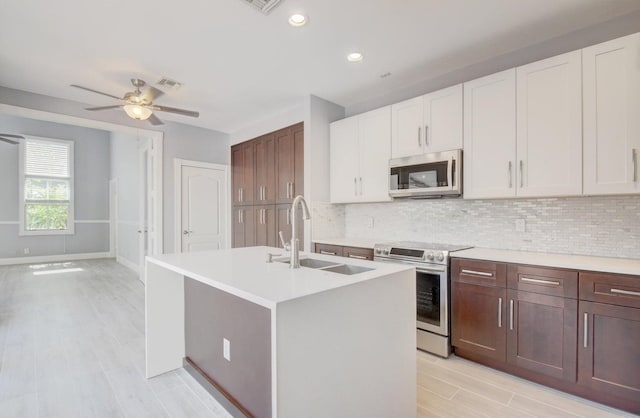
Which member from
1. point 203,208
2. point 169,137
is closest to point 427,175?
point 203,208

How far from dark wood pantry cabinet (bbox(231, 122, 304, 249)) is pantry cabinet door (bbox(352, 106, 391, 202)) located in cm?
79

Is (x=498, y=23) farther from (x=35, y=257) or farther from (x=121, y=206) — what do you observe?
(x=35, y=257)

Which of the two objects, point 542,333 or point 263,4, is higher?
point 263,4

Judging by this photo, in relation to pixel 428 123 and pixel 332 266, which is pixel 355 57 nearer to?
pixel 428 123

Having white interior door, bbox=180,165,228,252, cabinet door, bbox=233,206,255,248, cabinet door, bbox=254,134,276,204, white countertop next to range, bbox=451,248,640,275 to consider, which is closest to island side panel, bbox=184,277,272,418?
white countertop next to range, bbox=451,248,640,275

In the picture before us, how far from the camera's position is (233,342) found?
73.7 inches

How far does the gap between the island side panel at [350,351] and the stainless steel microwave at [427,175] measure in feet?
4.42

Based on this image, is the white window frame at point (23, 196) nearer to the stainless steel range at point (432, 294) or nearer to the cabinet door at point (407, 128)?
the cabinet door at point (407, 128)

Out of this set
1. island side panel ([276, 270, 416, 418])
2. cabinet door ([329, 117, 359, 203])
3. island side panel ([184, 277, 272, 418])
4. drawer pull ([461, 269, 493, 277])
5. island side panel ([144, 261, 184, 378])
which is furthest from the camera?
cabinet door ([329, 117, 359, 203])

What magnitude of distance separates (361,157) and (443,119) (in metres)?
1.01

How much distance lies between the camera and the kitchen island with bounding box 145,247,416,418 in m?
1.19

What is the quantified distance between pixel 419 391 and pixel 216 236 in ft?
Answer: 13.3

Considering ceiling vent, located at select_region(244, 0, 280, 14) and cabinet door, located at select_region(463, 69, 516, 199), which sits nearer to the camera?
ceiling vent, located at select_region(244, 0, 280, 14)

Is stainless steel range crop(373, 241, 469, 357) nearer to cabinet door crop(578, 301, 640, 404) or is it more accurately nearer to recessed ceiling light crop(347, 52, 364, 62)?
cabinet door crop(578, 301, 640, 404)
